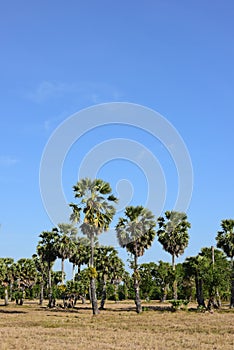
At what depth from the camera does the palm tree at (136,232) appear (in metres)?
58.3

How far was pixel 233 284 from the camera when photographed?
203 feet

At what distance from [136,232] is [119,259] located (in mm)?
11879

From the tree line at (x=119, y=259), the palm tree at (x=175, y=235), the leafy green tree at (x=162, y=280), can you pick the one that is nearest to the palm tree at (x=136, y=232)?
the tree line at (x=119, y=259)

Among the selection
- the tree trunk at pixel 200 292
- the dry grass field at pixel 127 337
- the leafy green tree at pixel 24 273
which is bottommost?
the dry grass field at pixel 127 337

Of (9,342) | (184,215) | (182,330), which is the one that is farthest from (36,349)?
(184,215)

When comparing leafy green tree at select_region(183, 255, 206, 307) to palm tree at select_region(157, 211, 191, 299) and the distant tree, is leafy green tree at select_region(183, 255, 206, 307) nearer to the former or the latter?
palm tree at select_region(157, 211, 191, 299)

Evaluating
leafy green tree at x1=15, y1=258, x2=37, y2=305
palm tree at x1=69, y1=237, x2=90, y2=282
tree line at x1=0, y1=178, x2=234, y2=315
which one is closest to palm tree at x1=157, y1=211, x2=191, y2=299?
tree line at x1=0, y1=178, x2=234, y2=315

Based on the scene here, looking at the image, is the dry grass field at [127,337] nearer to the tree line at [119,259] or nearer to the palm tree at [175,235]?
the tree line at [119,259]

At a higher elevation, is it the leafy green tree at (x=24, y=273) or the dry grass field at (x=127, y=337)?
the leafy green tree at (x=24, y=273)

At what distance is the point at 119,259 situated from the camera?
6881 cm

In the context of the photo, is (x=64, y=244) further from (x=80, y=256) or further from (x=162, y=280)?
(x=162, y=280)

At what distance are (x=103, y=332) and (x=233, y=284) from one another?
34.2 meters

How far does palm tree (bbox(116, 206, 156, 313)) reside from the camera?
191 ft

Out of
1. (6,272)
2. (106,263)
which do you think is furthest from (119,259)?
(6,272)
